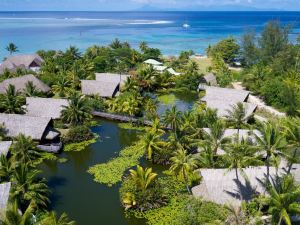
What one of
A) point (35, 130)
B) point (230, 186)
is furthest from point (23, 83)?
point (230, 186)

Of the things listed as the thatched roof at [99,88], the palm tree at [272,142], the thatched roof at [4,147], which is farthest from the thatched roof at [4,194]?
the thatched roof at [99,88]

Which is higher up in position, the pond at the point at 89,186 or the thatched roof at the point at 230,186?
the thatched roof at the point at 230,186

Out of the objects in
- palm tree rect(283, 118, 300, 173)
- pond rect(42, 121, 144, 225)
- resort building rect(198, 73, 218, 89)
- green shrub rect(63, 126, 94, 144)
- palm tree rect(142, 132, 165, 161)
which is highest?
palm tree rect(283, 118, 300, 173)

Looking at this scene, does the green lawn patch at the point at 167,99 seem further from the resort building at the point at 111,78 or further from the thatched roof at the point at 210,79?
the thatched roof at the point at 210,79

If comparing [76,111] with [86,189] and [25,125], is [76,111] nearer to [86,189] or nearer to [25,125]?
[25,125]

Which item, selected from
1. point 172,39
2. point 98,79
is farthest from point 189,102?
point 172,39

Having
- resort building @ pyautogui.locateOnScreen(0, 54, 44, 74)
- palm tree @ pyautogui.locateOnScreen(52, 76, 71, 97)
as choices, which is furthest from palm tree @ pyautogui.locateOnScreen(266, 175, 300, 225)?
resort building @ pyautogui.locateOnScreen(0, 54, 44, 74)

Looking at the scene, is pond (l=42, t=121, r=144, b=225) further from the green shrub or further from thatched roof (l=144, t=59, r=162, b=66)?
thatched roof (l=144, t=59, r=162, b=66)
